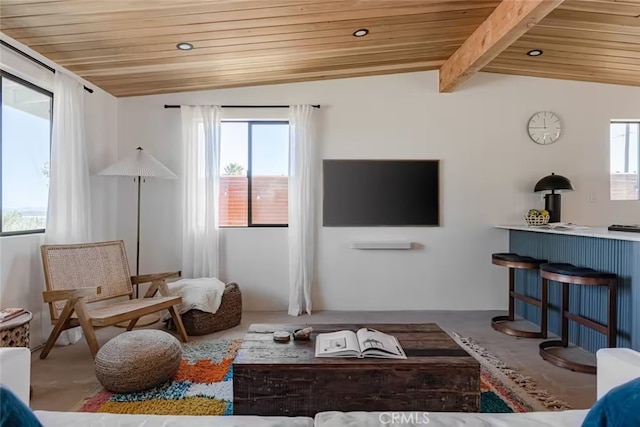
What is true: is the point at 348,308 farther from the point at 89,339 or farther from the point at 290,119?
the point at 89,339

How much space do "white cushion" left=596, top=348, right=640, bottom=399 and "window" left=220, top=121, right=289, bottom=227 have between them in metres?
3.36

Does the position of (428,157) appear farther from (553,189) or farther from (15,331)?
(15,331)

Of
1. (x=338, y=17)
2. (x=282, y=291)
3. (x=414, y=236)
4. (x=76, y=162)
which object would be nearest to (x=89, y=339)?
(x=76, y=162)

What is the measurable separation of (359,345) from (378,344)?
0.31 ft

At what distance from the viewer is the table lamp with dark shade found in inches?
160

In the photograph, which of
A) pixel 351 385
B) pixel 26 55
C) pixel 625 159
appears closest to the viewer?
pixel 351 385

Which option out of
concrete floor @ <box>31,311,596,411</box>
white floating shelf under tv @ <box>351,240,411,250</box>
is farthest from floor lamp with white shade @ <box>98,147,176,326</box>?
white floating shelf under tv @ <box>351,240,411,250</box>

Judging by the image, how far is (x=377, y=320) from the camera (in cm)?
400

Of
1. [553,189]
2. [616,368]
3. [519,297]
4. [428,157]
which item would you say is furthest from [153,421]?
[553,189]

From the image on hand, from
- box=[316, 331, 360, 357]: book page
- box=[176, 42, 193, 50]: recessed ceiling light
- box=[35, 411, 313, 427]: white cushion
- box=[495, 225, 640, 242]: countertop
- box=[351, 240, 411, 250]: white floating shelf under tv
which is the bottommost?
box=[316, 331, 360, 357]: book page

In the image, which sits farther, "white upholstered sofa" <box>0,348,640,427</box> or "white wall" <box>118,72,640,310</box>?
"white wall" <box>118,72,640,310</box>

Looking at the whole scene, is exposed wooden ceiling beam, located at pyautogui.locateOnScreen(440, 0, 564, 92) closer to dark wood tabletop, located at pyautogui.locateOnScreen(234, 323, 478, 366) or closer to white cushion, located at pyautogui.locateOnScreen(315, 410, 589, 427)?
dark wood tabletop, located at pyautogui.locateOnScreen(234, 323, 478, 366)

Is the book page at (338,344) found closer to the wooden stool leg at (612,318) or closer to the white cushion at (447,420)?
the white cushion at (447,420)

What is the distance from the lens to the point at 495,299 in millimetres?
4477
